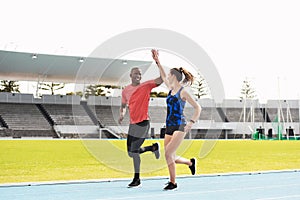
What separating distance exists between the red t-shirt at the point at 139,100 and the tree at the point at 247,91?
60061 millimetres

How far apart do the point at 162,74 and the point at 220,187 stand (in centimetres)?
199

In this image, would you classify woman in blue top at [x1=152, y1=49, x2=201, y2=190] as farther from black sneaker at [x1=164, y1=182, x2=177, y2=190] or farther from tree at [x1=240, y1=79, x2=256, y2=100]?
tree at [x1=240, y1=79, x2=256, y2=100]

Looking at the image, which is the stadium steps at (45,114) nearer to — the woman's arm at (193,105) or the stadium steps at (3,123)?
the stadium steps at (3,123)

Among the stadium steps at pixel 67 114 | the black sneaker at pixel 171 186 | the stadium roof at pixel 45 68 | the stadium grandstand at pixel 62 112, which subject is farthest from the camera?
the stadium steps at pixel 67 114

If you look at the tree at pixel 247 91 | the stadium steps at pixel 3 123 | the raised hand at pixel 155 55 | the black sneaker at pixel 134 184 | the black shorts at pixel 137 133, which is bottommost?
the black sneaker at pixel 134 184

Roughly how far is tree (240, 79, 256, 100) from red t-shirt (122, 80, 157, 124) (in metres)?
60.1

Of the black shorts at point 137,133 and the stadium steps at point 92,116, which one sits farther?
the stadium steps at point 92,116

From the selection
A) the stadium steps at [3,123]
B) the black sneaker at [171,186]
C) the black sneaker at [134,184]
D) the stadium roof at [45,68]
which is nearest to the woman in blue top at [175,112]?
the black sneaker at [171,186]

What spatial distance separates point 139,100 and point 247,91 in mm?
60566

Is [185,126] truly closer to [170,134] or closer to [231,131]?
[170,134]

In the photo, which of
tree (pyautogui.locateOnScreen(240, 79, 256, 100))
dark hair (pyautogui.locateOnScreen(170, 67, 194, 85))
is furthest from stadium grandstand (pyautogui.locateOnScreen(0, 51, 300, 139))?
dark hair (pyautogui.locateOnScreen(170, 67, 194, 85))

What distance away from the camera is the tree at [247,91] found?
219 ft

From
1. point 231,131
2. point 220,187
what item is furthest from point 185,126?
point 231,131

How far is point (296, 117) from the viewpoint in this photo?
2222 inches
